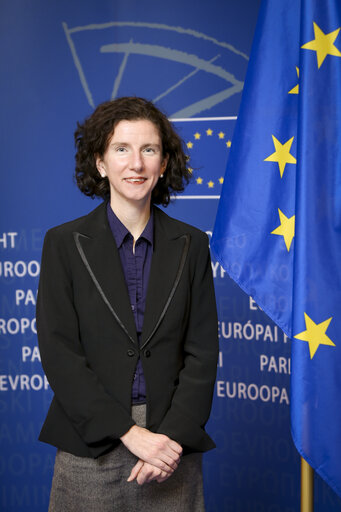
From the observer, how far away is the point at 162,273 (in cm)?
148

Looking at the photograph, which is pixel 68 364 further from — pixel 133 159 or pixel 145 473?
pixel 133 159

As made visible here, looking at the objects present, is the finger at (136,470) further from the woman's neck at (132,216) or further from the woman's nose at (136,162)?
the woman's nose at (136,162)

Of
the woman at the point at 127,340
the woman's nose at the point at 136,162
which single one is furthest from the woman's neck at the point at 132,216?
the woman's nose at the point at 136,162

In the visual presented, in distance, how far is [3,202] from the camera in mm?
2709

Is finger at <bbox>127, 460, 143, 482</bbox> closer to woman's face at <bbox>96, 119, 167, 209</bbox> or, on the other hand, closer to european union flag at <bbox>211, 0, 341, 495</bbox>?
european union flag at <bbox>211, 0, 341, 495</bbox>

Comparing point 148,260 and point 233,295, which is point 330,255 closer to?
point 148,260

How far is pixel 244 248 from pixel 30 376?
1.44 meters

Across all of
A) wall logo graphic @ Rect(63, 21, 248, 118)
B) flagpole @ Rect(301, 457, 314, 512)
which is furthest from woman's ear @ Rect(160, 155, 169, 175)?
wall logo graphic @ Rect(63, 21, 248, 118)

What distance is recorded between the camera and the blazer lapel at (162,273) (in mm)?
1431

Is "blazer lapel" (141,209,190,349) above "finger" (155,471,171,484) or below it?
above

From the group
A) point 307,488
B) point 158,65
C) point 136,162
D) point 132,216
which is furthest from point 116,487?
point 158,65

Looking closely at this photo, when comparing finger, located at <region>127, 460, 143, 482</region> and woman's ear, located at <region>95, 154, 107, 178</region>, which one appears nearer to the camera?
finger, located at <region>127, 460, 143, 482</region>

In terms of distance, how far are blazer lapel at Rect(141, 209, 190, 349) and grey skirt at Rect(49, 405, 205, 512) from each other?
0.71 ft

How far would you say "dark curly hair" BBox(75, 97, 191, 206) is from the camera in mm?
1488
